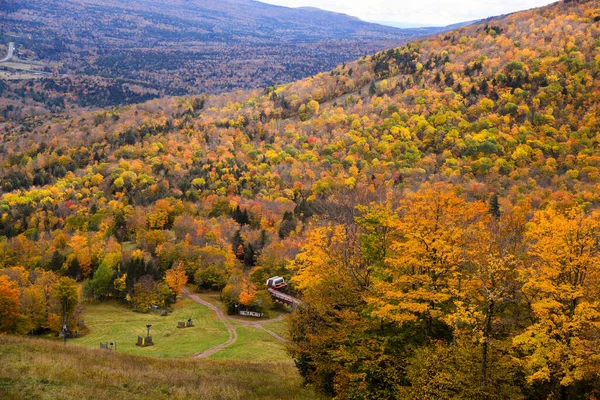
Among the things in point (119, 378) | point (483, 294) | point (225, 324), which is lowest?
point (225, 324)

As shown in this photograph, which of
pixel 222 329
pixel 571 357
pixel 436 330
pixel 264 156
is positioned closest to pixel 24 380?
pixel 436 330

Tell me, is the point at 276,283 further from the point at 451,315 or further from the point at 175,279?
the point at 451,315

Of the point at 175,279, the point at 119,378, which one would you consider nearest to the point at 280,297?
the point at 175,279

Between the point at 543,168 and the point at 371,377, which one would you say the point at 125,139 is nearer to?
the point at 543,168

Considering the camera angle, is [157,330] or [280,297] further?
[280,297]

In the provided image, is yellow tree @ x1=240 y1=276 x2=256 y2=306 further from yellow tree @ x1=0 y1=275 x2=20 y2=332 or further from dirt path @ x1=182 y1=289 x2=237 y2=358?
yellow tree @ x1=0 y1=275 x2=20 y2=332

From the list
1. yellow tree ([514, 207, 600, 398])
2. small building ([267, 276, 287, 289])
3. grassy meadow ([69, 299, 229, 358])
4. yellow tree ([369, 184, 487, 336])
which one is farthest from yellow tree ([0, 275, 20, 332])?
yellow tree ([514, 207, 600, 398])
